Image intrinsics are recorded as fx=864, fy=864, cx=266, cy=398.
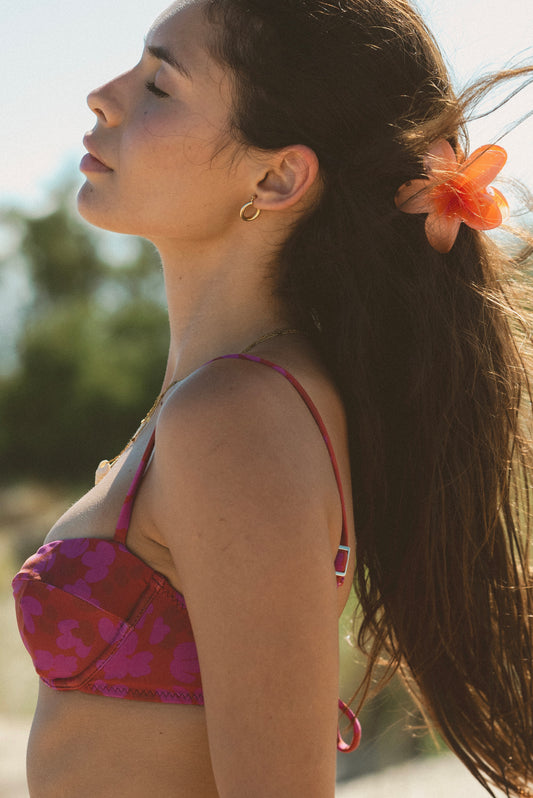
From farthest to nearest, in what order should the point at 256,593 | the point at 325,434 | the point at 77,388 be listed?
the point at 77,388 → the point at 325,434 → the point at 256,593

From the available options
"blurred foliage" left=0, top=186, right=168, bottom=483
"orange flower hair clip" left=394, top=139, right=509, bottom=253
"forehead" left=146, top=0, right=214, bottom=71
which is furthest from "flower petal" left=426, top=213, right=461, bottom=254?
"blurred foliage" left=0, top=186, right=168, bottom=483

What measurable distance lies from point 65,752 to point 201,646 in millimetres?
374

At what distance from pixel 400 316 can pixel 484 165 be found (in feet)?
1.01

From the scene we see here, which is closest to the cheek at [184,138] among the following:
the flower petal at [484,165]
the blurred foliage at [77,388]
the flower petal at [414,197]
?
the flower petal at [414,197]

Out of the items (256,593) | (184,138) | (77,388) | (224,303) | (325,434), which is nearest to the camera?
(256,593)

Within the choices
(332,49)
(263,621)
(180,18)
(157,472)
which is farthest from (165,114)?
(263,621)

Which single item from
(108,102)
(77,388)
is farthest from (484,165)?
(77,388)

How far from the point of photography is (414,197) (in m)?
1.52

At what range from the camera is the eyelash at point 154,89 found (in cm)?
151

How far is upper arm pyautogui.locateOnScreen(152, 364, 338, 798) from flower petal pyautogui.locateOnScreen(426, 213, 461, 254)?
21.5 inches

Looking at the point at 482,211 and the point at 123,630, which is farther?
the point at 482,211

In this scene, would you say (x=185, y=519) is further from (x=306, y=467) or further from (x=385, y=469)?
(x=385, y=469)

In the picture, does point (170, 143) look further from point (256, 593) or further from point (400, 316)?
point (256, 593)

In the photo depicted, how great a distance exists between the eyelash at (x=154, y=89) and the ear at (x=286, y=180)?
0.22 m
